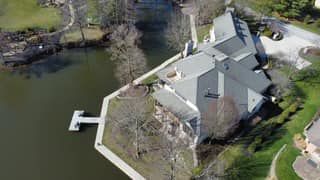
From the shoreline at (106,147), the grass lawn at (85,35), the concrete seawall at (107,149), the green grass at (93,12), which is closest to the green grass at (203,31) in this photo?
the shoreline at (106,147)

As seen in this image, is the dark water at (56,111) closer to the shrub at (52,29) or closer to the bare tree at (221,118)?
the shrub at (52,29)

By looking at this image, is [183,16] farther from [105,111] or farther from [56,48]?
[105,111]

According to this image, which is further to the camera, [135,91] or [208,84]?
[135,91]

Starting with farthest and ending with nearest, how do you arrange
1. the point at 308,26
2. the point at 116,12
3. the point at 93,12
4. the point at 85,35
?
1. the point at 308,26
2. the point at 93,12
3. the point at 116,12
4. the point at 85,35

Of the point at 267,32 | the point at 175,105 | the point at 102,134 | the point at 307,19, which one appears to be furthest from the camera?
the point at 307,19

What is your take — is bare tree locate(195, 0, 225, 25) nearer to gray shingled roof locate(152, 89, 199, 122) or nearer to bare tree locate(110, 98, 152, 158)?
gray shingled roof locate(152, 89, 199, 122)

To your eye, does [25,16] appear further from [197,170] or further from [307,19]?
[307,19]

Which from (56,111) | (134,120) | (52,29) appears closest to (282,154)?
(134,120)
